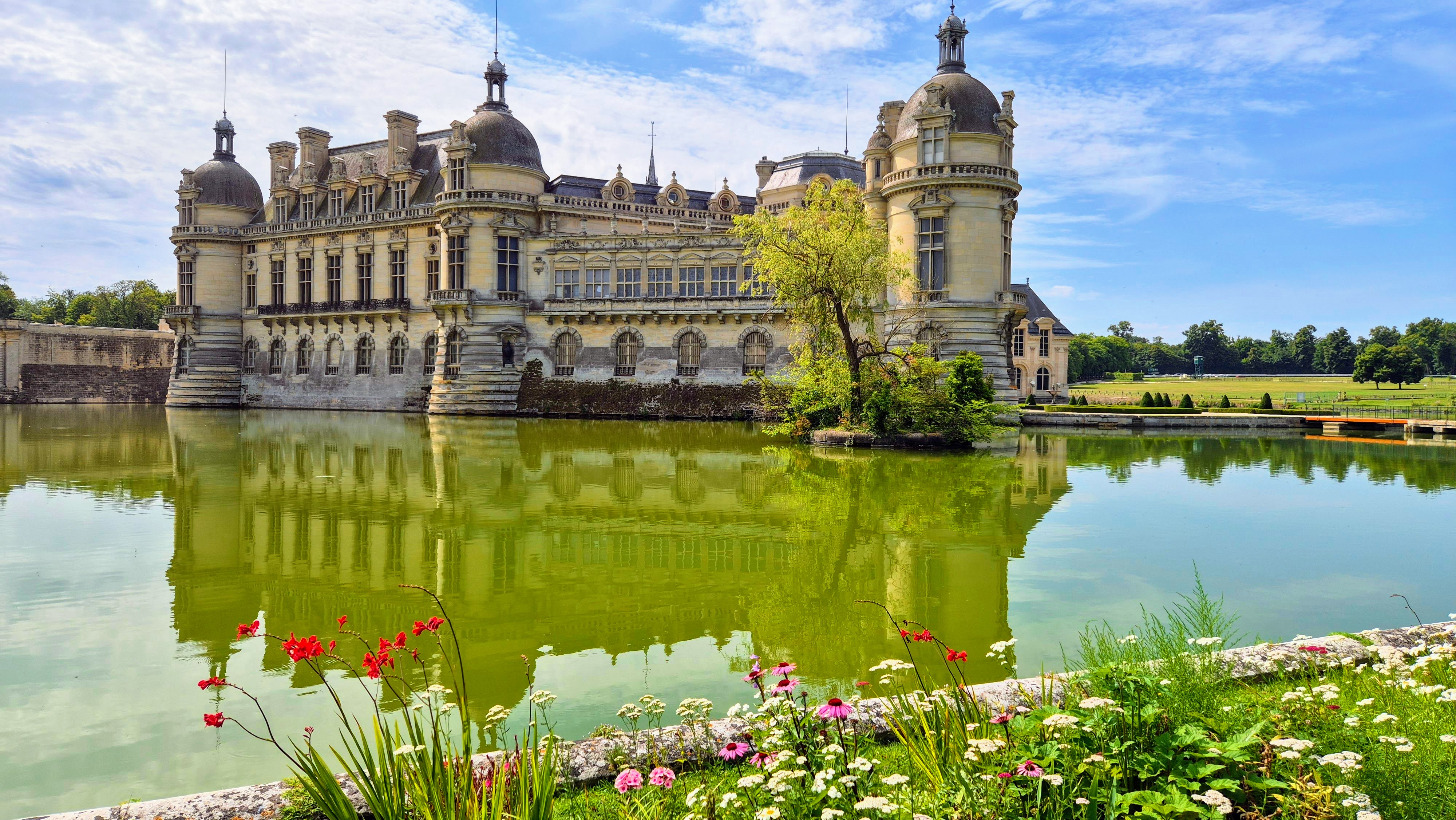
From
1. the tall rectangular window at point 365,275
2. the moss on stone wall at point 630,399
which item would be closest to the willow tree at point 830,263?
the moss on stone wall at point 630,399

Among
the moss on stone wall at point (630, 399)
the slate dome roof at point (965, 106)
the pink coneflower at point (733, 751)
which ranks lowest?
the pink coneflower at point (733, 751)

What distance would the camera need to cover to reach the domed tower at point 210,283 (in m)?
54.6

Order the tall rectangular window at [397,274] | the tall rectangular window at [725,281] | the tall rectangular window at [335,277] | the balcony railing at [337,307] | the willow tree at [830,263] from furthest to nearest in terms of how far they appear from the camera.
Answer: the tall rectangular window at [335,277]
the tall rectangular window at [397,274]
the balcony railing at [337,307]
the tall rectangular window at [725,281]
the willow tree at [830,263]

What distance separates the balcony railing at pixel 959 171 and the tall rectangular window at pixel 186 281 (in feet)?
148

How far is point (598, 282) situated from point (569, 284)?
1589 mm

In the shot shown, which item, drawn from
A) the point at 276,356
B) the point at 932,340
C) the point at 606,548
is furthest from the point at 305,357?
the point at 606,548

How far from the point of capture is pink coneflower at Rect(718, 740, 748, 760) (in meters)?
4.43

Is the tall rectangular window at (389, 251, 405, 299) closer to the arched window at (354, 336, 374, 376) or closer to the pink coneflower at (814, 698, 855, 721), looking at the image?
the arched window at (354, 336, 374, 376)

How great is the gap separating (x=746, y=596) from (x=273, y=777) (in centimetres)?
500

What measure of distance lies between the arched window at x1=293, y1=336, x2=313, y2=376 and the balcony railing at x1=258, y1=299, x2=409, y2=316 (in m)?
1.76

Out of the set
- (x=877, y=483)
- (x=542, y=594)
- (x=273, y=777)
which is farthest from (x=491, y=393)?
(x=273, y=777)

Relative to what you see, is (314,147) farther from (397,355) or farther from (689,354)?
(689,354)

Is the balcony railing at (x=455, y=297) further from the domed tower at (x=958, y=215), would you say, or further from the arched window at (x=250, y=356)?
the domed tower at (x=958, y=215)

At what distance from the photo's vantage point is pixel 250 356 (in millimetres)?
55688
